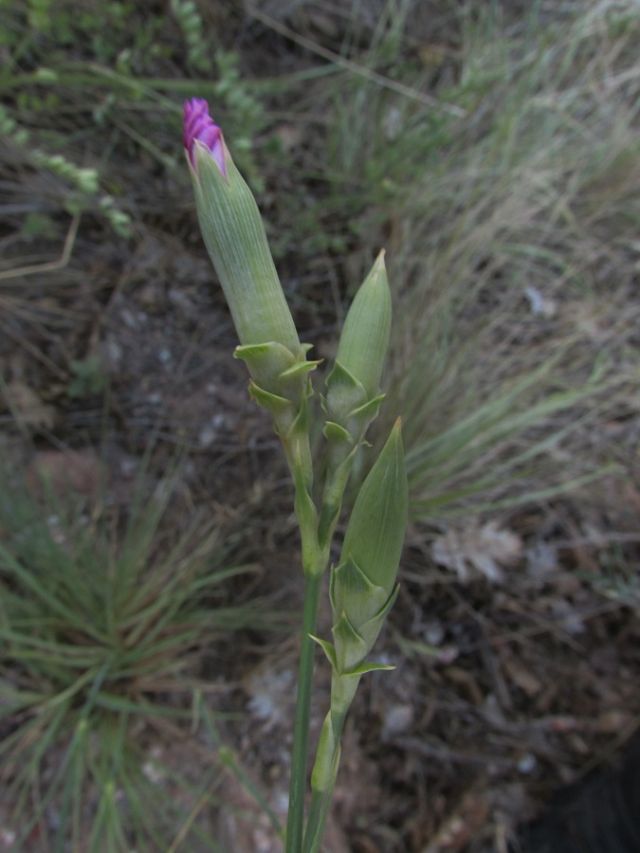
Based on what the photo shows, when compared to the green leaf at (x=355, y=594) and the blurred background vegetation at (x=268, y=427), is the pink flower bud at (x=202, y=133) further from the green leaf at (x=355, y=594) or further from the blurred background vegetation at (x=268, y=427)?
the blurred background vegetation at (x=268, y=427)

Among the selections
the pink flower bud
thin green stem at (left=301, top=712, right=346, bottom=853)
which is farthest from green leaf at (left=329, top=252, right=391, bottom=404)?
thin green stem at (left=301, top=712, right=346, bottom=853)

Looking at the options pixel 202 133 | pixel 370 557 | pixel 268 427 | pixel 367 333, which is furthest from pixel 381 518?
pixel 268 427

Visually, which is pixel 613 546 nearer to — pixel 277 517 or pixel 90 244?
pixel 277 517

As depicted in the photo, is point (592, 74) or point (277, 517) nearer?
point (277, 517)

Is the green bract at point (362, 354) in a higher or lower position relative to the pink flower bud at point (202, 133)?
lower

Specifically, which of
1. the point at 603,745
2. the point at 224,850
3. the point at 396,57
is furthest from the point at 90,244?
the point at 603,745

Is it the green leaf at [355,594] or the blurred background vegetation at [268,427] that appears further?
the blurred background vegetation at [268,427]

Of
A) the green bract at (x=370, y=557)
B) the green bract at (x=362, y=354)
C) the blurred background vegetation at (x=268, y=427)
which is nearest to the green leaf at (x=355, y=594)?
the green bract at (x=370, y=557)

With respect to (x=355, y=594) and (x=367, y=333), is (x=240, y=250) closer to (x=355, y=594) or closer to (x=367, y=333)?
(x=367, y=333)
